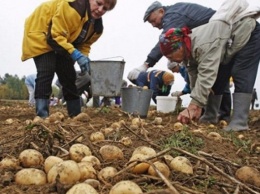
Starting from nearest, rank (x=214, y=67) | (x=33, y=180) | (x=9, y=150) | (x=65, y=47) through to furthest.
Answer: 1. (x=33, y=180)
2. (x=9, y=150)
3. (x=214, y=67)
4. (x=65, y=47)

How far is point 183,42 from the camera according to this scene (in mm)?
4098

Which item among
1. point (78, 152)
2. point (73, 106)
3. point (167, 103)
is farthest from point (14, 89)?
point (78, 152)

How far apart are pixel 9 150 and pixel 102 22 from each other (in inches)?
123

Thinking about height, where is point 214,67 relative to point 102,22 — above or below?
below

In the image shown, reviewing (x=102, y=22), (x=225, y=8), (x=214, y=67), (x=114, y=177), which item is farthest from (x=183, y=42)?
(x=114, y=177)

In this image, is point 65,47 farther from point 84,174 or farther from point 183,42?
point 84,174

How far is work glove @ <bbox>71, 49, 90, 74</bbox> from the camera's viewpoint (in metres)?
4.38

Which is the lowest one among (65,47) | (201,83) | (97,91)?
(97,91)

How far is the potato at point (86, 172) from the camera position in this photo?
1.60 metres

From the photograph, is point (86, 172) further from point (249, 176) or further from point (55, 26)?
point (55, 26)

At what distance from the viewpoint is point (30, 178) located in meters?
1.56

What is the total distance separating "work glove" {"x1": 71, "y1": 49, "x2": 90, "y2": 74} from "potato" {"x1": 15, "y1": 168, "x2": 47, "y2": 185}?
2898 mm

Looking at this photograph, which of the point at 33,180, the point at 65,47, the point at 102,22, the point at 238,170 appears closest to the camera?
the point at 33,180

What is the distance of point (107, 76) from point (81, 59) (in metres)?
0.60
